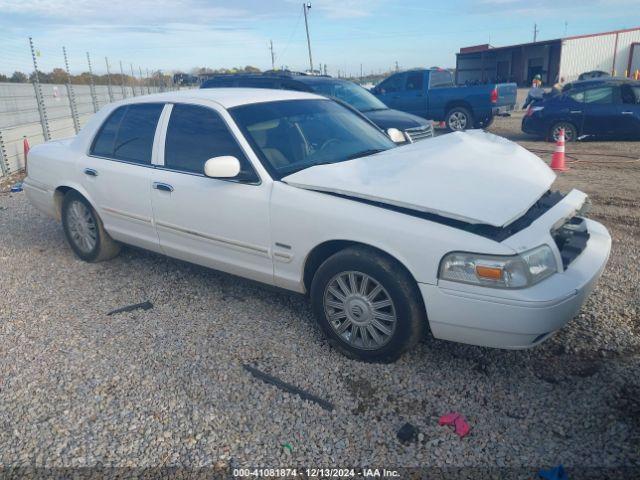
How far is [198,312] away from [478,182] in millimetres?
2332

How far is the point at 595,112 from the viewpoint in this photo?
11.9 meters

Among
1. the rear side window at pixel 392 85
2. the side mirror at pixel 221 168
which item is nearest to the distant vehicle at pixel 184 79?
the rear side window at pixel 392 85

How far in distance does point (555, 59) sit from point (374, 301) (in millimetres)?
41553

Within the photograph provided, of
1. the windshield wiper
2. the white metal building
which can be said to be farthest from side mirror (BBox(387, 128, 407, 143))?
the white metal building

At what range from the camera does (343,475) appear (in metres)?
2.43

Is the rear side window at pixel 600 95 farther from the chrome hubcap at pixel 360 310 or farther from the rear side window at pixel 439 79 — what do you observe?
the chrome hubcap at pixel 360 310

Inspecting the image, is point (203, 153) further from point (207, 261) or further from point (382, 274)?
point (382, 274)

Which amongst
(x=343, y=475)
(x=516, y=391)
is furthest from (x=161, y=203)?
(x=516, y=391)

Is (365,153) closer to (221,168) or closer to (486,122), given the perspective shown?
(221,168)

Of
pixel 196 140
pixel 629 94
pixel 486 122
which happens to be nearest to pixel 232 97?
pixel 196 140

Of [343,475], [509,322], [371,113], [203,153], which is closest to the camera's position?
[343,475]

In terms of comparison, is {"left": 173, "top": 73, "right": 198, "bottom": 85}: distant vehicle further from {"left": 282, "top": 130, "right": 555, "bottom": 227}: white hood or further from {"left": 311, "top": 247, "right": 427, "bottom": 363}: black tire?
{"left": 311, "top": 247, "right": 427, "bottom": 363}: black tire

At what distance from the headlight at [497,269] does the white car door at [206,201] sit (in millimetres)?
1296

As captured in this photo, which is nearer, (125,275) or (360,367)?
(360,367)
